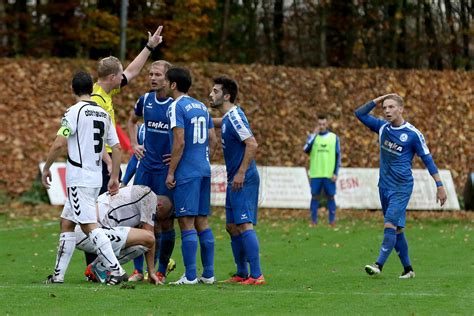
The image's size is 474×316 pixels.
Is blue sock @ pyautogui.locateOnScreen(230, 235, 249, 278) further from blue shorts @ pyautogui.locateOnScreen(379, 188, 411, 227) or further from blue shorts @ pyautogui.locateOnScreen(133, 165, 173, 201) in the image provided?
blue shorts @ pyautogui.locateOnScreen(379, 188, 411, 227)

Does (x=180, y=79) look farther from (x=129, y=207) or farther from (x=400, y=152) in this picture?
(x=400, y=152)

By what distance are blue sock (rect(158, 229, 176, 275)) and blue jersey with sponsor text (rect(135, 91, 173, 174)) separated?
2.32 ft

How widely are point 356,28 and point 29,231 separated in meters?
21.8

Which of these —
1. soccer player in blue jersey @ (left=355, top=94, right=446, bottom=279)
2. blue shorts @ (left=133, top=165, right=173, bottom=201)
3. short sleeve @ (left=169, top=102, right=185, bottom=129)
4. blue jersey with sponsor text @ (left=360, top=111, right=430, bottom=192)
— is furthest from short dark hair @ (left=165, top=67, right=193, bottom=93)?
blue jersey with sponsor text @ (left=360, top=111, right=430, bottom=192)

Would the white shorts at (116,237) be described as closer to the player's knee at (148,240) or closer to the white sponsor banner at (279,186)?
the player's knee at (148,240)

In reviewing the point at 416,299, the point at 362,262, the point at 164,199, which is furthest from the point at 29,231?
the point at 416,299

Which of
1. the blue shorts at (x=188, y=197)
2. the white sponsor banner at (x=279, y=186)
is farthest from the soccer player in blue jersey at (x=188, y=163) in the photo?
the white sponsor banner at (x=279, y=186)

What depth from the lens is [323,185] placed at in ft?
81.5

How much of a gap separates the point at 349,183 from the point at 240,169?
53.1ft

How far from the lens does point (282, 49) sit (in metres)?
41.4

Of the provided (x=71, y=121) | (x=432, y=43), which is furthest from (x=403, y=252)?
(x=432, y=43)

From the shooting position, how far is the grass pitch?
10.4 m

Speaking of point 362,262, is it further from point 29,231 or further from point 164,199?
point 29,231

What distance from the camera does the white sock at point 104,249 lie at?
12.2 meters
